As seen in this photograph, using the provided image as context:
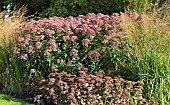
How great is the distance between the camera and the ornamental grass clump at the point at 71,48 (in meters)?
5.55

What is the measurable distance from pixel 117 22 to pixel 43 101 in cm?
190

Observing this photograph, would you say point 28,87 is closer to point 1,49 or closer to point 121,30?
point 1,49

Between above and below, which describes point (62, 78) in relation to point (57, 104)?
above

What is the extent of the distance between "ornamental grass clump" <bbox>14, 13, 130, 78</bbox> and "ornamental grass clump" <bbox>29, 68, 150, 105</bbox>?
1.03 feet

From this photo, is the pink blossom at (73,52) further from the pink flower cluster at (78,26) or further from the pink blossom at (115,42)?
the pink blossom at (115,42)

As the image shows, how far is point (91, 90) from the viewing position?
5.00m

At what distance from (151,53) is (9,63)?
9.34ft

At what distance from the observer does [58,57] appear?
5676 millimetres

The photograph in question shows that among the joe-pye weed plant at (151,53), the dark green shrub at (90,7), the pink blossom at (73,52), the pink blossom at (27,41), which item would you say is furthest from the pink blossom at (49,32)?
the dark green shrub at (90,7)

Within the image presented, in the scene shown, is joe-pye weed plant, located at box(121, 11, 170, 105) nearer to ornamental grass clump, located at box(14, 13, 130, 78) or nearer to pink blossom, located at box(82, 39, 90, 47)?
ornamental grass clump, located at box(14, 13, 130, 78)

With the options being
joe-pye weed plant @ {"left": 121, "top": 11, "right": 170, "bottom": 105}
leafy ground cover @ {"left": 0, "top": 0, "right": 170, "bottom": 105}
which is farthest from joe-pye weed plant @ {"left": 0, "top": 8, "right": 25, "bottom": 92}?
joe-pye weed plant @ {"left": 121, "top": 11, "right": 170, "bottom": 105}

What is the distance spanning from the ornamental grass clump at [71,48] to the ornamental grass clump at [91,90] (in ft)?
1.03

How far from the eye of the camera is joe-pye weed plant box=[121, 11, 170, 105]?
5219 mm

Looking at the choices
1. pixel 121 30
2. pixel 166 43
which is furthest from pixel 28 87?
pixel 166 43
